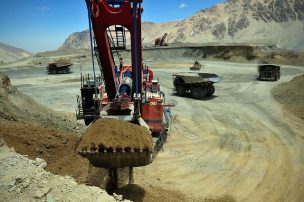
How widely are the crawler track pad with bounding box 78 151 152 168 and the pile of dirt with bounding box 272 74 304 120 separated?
50.4 feet

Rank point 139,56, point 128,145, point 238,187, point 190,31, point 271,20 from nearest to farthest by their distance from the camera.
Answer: point 128,145, point 139,56, point 238,187, point 271,20, point 190,31

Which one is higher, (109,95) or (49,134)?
(109,95)

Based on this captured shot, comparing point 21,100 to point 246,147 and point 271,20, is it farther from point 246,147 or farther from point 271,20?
point 271,20

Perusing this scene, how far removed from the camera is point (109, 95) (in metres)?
12.3

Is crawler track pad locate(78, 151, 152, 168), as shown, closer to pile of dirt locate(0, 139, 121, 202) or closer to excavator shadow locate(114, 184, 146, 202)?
pile of dirt locate(0, 139, 121, 202)

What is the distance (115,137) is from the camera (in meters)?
8.78

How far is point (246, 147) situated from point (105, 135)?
9058mm

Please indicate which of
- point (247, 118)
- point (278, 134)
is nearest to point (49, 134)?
point (278, 134)

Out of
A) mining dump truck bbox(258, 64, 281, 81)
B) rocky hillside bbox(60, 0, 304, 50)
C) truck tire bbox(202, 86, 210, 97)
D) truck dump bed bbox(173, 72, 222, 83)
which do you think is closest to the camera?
truck dump bed bbox(173, 72, 222, 83)

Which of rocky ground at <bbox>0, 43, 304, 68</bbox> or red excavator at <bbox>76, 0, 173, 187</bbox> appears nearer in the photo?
red excavator at <bbox>76, 0, 173, 187</bbox>

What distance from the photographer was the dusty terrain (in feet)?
37.4

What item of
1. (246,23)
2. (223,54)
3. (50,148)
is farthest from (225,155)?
(246,23)

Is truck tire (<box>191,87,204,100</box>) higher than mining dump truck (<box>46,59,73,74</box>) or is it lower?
lower

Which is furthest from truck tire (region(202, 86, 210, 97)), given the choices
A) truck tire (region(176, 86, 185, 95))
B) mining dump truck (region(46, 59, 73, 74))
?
mining dump truck (region(46, 59, 73, 74))
